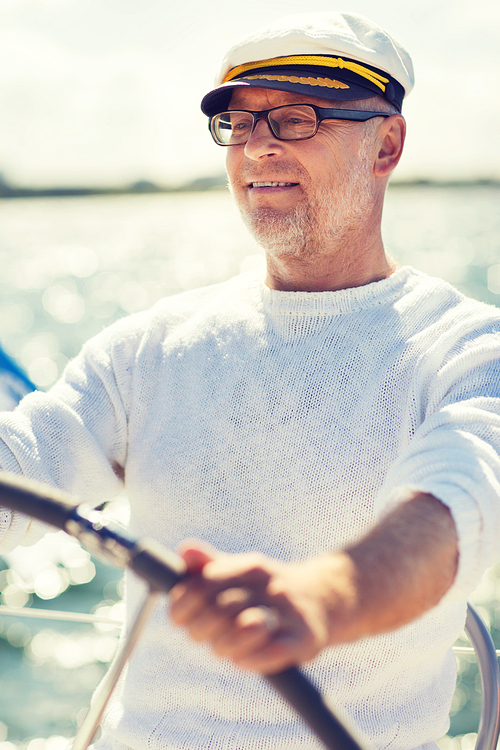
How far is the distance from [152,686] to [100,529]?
835 mm

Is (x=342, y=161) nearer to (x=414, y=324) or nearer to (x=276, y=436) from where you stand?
(x=414, y=324)

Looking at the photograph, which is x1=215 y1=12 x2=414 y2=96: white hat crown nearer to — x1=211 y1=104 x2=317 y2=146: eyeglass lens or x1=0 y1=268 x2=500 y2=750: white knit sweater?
x1=211 y1=104 x2=317 y2=146: eyeglass lens

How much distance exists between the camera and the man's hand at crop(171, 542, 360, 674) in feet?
1.82

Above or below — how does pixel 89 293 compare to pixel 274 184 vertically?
below

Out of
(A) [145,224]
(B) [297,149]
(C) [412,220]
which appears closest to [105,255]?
(A) [145,224]

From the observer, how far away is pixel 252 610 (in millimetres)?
570

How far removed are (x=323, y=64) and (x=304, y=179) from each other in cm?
25

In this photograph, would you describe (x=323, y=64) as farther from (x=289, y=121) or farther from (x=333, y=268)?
(x=333, y=268)

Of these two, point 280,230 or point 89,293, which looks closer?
point 280,230

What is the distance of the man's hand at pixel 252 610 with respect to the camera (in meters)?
0.56

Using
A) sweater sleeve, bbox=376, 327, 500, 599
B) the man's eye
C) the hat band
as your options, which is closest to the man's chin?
the man's eye

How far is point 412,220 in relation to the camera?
56.8m

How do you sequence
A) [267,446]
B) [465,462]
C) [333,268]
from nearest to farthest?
[465,462] < [267,446] < [333,268]

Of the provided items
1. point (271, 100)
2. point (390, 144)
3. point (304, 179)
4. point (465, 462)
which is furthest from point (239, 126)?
point (465, 462)
